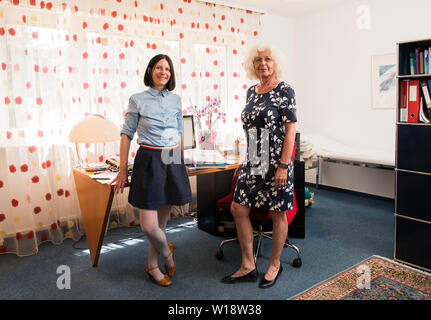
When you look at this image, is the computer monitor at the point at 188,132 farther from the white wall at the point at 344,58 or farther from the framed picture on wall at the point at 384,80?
the framed picture on wall at the point at 384,80

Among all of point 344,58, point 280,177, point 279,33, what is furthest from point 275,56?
point 279,33

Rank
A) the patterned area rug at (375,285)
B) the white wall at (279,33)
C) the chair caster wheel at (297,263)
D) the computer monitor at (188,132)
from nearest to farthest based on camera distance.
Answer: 1. the patterned area rug at (375,285)
2. the chair caster wheel at (297,263)
3. the computer monitor at (188,132)
4. the white wall at (279,33)

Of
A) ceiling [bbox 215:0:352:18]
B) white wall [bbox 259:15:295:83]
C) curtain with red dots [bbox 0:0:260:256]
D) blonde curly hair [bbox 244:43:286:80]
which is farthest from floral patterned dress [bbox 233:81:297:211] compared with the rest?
white wall [bbox 259:15:295:83]

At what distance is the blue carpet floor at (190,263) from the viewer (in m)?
2.37

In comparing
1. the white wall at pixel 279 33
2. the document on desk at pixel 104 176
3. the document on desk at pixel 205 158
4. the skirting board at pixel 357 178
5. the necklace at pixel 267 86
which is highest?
the white wall at pixel 279 33

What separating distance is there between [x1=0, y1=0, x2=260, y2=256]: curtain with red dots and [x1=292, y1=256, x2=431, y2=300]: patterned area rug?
2097mm

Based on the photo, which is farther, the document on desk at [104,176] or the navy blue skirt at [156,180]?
the document on desk at [104,176]

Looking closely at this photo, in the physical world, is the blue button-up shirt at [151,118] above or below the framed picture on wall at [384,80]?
below

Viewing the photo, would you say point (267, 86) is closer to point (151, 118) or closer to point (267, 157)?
point (267, 157)

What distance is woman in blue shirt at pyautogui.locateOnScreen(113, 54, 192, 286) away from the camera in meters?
2.29

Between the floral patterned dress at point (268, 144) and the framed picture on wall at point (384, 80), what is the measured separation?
253cm

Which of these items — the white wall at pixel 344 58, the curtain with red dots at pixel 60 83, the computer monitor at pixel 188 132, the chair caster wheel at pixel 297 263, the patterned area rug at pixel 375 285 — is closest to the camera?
the patterned area rug at pixel 375 285

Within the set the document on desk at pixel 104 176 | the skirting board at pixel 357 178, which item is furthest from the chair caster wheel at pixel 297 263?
the skirting board at pixel 357 178
